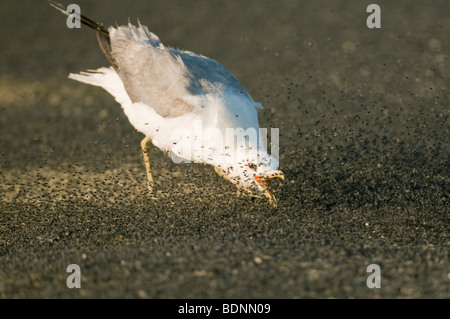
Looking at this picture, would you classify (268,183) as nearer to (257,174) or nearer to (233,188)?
(257,174)

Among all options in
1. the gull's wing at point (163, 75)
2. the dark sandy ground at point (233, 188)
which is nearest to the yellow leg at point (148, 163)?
the dark sandy ground at point (233, 188)

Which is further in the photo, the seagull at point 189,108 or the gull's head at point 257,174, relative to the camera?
the seagull at point 189,108

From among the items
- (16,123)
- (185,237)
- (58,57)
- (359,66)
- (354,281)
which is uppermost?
(58,57)

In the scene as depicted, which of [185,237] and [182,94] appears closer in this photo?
[185,237]

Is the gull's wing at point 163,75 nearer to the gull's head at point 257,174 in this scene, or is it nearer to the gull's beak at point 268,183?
the gull's head at point 257,174

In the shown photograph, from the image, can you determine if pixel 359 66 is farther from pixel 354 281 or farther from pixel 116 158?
pixel 354 281

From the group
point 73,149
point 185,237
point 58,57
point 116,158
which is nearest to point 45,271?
point 185,237
